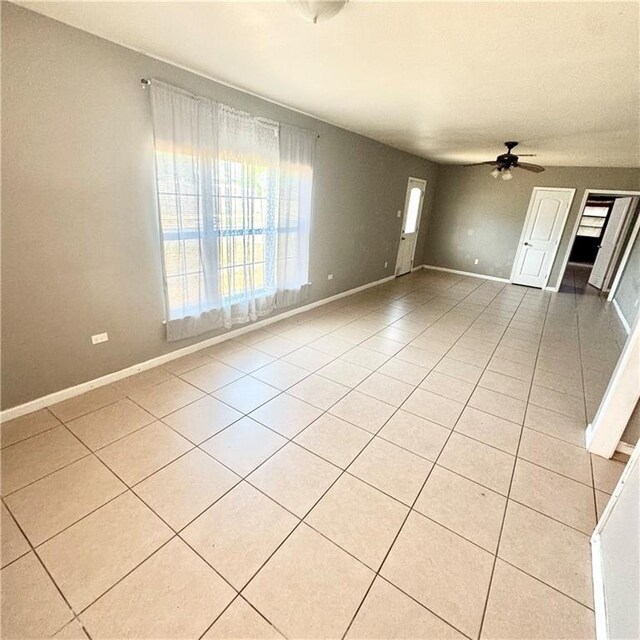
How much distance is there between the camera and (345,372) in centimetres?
309

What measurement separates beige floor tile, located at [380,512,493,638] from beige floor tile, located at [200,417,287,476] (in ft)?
2.96

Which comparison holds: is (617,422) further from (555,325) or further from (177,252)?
(177,252)

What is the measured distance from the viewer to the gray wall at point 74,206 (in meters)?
1.92

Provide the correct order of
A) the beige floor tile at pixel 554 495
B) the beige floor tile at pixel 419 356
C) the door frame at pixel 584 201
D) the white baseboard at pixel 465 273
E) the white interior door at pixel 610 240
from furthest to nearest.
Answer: the white baseboard at pixel 465 273, the white interior door at pixel 610 240, the door frame at pixel 584 201, the beige floor tile at pixel 419 356, the beige floor tile at pixel 554 495

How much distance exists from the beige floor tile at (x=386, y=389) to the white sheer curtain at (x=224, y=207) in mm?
1562

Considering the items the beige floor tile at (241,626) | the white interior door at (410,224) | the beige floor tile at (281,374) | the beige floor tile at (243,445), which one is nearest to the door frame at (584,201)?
the white interior door at (410,224)

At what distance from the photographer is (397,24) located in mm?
1710

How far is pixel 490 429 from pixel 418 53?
257 cm

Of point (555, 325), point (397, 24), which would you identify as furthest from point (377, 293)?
point (397, 24)

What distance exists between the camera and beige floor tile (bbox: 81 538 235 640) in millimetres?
1200

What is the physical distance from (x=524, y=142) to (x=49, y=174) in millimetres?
5059

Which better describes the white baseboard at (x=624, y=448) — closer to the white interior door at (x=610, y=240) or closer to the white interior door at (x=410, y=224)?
the white interior door at (x=410, y=224)

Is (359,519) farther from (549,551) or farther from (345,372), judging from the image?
(345,372)

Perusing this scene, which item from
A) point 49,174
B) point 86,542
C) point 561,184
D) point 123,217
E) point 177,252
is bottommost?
point 86,542
